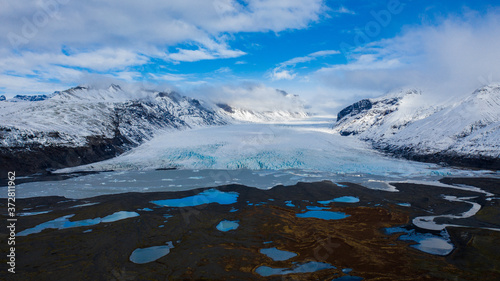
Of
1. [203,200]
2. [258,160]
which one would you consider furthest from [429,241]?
[258,160]

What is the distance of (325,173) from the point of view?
22.2 m

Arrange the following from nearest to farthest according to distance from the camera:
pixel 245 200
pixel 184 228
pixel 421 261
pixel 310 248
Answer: pixel 421 261
pixel 310 248
pixel 184 228
pixel 245 200

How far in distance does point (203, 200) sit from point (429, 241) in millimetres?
10217

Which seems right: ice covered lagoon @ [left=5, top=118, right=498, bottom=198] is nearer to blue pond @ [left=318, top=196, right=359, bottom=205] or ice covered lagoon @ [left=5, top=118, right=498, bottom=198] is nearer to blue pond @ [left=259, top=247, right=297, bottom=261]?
blue pond @ [left=318, top=196, right=359, bottom=205]

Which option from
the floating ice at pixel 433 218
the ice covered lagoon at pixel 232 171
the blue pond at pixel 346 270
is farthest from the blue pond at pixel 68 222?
the floating ice at pixel 433 218

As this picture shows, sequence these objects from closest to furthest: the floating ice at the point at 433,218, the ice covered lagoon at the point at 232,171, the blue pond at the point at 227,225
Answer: the floating ice at the point at 433,218
the blue pond at the point at 227,225
the ice covered lagoon at the point at 232,171

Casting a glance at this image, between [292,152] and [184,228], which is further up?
[292,152]

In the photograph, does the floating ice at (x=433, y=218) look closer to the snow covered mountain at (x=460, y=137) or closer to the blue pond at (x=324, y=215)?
the blue pond at (x=324, y=215)

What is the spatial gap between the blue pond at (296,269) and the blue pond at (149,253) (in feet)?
10.0

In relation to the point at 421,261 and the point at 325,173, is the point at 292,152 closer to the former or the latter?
the point at 325,173

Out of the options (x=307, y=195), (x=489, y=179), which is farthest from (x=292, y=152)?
(x=489, y=179)

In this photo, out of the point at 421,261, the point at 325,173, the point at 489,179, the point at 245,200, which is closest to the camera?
the point at 421,261

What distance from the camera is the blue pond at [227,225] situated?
32.6 feet

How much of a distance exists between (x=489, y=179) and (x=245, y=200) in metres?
17.9
